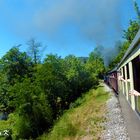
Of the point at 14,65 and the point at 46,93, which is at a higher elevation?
the point at 14,65

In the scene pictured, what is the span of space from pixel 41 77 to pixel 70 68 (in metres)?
5.51

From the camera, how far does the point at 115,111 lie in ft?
62.8

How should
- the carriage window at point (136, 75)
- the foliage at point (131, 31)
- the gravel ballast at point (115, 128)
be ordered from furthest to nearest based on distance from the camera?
the foliage at point (131, 31), the gravel ballast at point (115, 128), the carriage window at point (136, 75)

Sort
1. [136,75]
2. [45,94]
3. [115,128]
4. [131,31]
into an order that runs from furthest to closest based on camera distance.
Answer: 1. [131,31]
2. [45,94]
3. [115,128]
4. [136,75]

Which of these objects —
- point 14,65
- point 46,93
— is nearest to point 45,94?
point 46,93

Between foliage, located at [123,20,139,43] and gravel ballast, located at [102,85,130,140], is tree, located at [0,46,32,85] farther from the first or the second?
gravel ballast, located at [102,85,130,140]

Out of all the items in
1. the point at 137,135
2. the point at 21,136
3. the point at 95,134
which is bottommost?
the point at 21,136

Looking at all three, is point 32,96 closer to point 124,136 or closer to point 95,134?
point 95,134

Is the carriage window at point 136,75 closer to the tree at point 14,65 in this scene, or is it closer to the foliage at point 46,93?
the foliage at point 46,93

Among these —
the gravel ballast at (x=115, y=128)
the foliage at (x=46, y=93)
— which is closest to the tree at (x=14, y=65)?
the foliage at (x=46, y=93)

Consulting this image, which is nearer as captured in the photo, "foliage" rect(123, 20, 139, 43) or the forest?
the forest

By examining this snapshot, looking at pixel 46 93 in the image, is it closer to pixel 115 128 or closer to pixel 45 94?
pixel 45 94

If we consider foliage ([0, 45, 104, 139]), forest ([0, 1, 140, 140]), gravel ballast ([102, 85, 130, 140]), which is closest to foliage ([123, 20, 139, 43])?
forest ([0, 1, 140, 140])

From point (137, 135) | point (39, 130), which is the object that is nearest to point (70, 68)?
point (39, 130)
